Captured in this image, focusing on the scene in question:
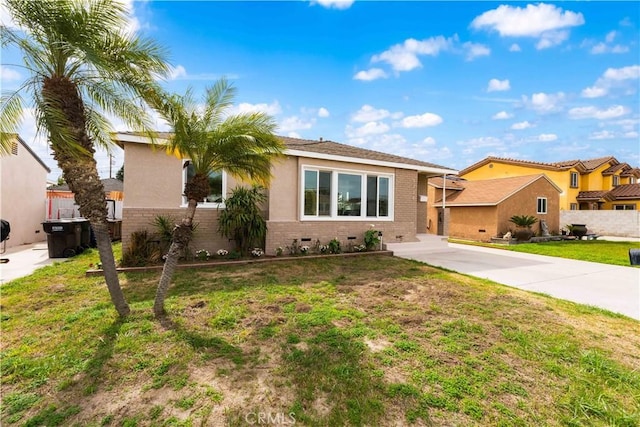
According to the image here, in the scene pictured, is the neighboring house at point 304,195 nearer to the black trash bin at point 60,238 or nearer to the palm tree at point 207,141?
the palm tree at point 207,141

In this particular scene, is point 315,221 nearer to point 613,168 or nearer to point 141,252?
point 141,252

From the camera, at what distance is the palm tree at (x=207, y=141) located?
5.17 metres

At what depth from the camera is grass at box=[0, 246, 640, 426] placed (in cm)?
293

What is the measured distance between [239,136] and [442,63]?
14090mm

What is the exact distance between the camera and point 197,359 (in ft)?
12.5

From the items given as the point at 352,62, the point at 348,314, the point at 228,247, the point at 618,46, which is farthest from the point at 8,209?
the point at 618,46

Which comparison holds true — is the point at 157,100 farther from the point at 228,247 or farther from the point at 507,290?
the point at 507,290

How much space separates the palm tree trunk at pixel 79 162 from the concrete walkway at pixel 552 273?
9.54 meters

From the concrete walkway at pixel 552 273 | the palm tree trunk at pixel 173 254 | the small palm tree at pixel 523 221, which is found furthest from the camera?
the small palm tree at pixel 523 221

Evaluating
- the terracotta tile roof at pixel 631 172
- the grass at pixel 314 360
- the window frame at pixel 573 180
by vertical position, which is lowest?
the grass at pixel 314 360

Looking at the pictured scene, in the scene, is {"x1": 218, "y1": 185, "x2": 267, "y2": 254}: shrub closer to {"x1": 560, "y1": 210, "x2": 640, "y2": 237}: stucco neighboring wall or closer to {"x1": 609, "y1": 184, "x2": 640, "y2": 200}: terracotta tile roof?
{"x1": 560, "y1": 210, "x2": 640, "y2": 237}: stucco neighboring wall

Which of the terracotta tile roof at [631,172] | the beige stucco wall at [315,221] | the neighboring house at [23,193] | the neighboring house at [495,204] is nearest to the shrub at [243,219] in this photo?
the beige stucco wall at [315,221]

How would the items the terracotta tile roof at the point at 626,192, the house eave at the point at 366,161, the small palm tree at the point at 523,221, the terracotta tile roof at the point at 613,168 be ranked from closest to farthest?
the house eave at the point at 366,161 < the small palm tree at the point at 523,221 < the terracotta tile roof at the point at 626,192 < the terracotta tile roof at the point at 613,168

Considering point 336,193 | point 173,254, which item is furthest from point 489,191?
point 173,254
